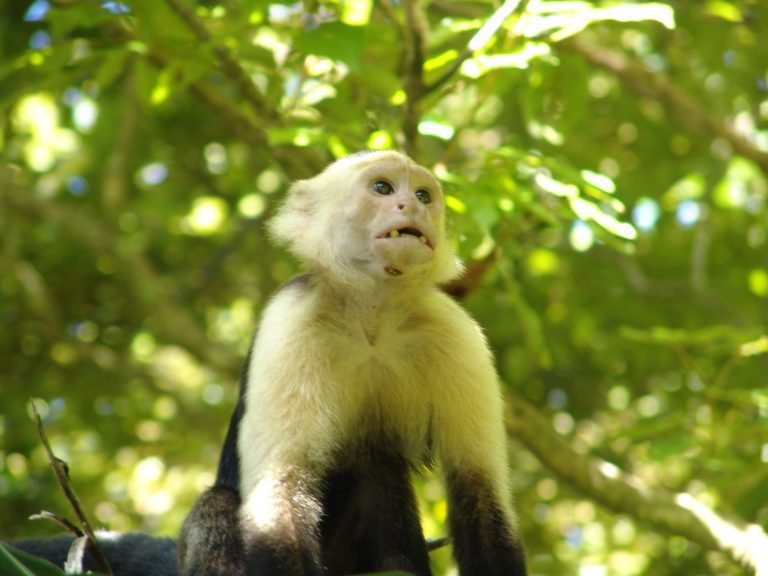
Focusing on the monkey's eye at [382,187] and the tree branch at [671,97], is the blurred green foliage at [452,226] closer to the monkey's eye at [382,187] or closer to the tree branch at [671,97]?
the tree branch at [671,97]

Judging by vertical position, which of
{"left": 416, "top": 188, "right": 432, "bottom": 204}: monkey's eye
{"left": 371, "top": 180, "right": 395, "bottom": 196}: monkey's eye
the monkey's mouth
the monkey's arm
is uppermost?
{"left": 371, "top": 180, "right": 395, "bottom": 196}: monkey's eye

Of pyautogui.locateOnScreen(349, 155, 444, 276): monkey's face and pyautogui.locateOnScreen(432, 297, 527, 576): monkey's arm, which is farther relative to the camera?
pyautogui.locateOnScreen(432, 297, 527, 576): monkey's arm

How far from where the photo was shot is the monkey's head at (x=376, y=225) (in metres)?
3.74

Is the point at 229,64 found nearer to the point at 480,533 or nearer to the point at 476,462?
the point at 476,462

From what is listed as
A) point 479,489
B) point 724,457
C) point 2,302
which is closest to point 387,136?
point 479,489

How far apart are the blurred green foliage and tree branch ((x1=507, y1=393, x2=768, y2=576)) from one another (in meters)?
0.15

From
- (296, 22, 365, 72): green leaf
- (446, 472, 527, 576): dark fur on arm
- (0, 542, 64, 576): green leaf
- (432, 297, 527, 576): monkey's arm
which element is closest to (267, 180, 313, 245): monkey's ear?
(296, 22, 365, 72): green leaf

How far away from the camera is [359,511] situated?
13.0 ft

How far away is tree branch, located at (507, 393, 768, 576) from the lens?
450 centimetres

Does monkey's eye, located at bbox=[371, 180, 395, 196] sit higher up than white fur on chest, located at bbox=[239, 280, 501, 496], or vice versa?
monkey's eye, located at bbox=[371, 180, 395, 196]

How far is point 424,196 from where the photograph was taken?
3.96 m

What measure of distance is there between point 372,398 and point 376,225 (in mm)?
677

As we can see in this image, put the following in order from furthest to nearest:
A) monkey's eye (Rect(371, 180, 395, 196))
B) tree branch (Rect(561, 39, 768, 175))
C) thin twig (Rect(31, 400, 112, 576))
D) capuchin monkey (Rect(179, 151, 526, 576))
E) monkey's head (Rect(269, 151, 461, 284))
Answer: tree branch (Rect(561, 39, 768, 175)) < monkey's eye (Rect(371, 180, 395, 196)) < monkey's head (Rect(269, 151, 461, 284)) < capuchin monkey (Rect(179, 151, 526, 576)) < thin twig (Rect(31, 400, 112, 576))

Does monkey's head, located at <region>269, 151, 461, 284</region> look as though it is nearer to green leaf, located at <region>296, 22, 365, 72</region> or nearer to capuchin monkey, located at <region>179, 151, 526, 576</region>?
capuchin monkey, located at <region>179, 151, 526, 576</region>
